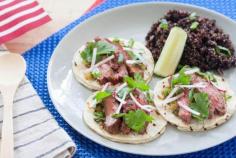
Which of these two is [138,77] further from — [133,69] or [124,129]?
[124,129]

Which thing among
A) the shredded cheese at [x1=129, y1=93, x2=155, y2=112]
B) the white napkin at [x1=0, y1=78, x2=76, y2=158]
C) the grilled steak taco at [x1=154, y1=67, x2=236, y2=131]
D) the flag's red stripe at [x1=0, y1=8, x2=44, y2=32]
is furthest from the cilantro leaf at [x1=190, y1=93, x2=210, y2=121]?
the flag's red stripe at [x1=0, y1=8, x2=44, y2=32]

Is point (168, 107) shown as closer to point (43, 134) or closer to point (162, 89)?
point (162, 89)

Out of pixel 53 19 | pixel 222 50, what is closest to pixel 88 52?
pixel 53 19

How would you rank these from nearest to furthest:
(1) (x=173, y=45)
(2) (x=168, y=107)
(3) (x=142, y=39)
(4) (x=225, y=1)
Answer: (2) (x=168, y=107) → (1) (x=173, y=45) → (3) (x=142, y=39) → (4) (x=225, y=1)

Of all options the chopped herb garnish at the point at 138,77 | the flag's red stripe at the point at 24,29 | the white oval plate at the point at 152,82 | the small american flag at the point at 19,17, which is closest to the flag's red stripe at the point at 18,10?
the small american flag at the point at 19,17

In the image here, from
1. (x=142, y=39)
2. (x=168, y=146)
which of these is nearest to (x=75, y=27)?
(x=142, y=39)

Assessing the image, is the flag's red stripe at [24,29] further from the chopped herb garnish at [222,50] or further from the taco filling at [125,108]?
the chopped herb garnish at [222,50]

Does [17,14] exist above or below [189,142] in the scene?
above
